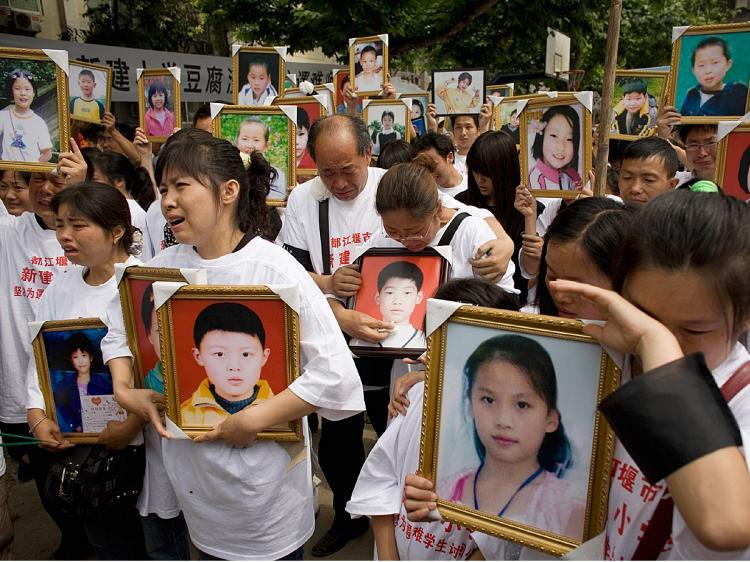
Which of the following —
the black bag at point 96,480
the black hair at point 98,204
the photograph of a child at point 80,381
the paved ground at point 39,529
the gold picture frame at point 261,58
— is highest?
the gold picture frame at point 261,58

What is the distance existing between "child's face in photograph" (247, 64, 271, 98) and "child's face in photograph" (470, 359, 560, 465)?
454 cm

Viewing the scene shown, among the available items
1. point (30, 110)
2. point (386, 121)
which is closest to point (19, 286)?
point (30, 110)

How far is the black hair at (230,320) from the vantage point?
166 cm

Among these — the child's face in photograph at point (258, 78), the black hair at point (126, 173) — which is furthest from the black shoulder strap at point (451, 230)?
the child's face in photograph at point (258, 78)

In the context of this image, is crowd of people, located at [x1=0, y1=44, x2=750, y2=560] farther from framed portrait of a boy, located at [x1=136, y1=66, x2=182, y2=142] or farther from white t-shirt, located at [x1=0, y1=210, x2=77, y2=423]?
framed portrait of a boy, located at [x1=136, y1=66, x2=182, y2=142]

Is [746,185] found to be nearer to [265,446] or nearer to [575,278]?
[575,278]

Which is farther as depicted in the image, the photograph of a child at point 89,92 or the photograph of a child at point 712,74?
the photograph of a child at point 89,92

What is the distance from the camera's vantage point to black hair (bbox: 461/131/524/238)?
3.58m

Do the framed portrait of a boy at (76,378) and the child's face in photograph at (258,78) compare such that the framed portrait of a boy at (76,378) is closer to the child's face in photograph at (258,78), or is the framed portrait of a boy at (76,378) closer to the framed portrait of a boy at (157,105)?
the framed portrait of a boy at (157,105)

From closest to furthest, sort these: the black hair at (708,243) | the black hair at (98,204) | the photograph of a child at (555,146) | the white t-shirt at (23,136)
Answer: the black hair at (708,243) < the black hair at (98,204) < the white t-shirt at (23,136) < the photograph of a child at (555,146)

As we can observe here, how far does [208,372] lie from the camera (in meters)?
1.73

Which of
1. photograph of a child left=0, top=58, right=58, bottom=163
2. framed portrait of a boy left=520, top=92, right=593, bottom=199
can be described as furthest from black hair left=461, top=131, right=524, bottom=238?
photograph of a child left=0, top=58, right=58, bottom=163

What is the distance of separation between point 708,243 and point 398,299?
139 cm

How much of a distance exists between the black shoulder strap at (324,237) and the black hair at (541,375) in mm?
1729
